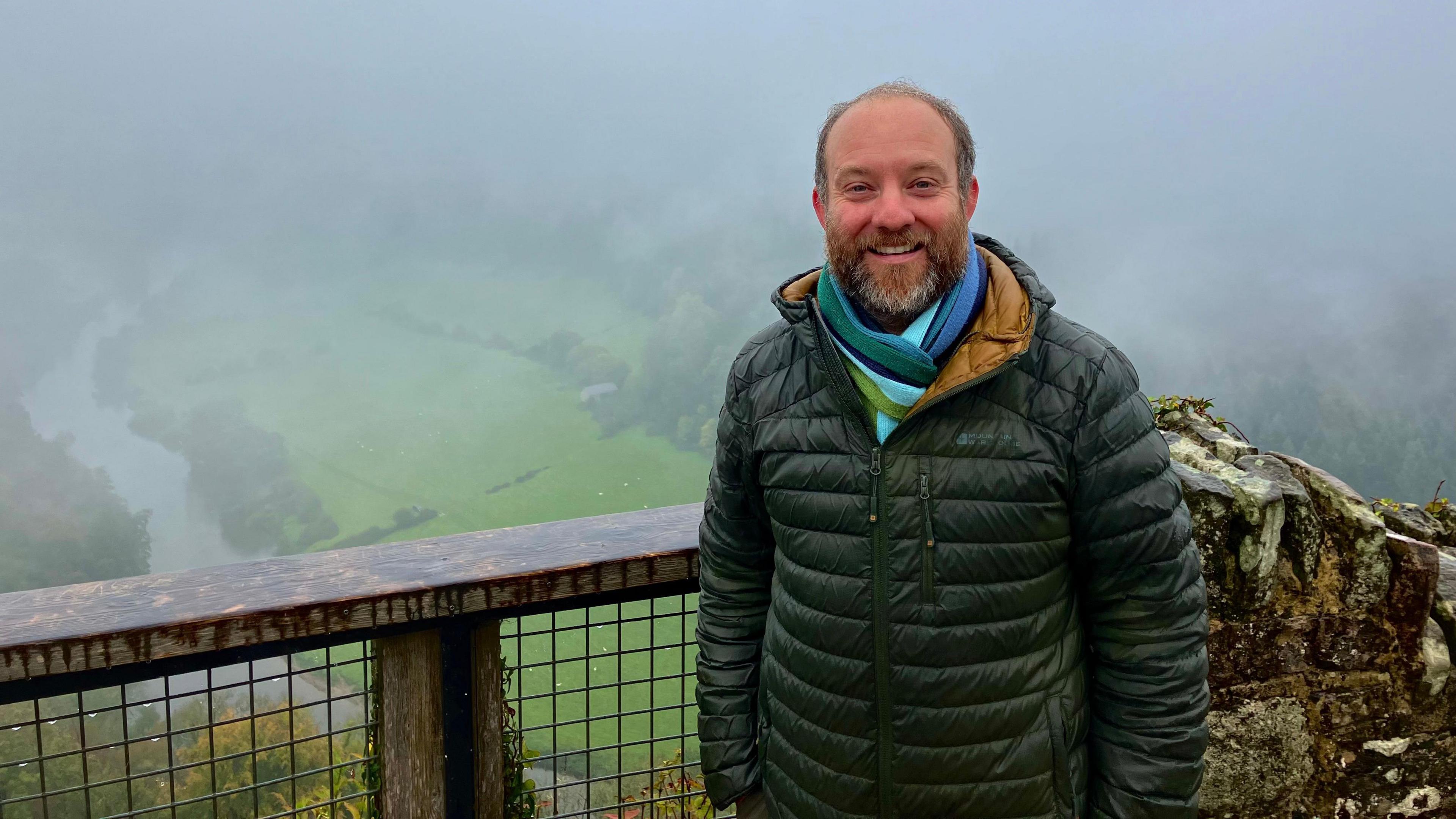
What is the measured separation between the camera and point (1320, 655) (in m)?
2.26

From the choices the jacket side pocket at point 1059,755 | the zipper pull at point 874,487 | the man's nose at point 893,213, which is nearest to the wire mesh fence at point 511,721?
the zipper pull at point 874,487

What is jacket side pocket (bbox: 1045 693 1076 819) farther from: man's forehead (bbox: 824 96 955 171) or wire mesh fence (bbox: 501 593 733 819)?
man's forehead (bbox: 824 96 955 171)

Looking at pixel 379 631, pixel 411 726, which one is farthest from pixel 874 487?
pixel 411 726

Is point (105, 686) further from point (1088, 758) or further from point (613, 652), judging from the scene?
point (1088, 758)

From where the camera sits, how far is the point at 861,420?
65.1 inches

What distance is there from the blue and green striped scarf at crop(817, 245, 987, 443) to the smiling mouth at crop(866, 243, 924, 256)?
88 mm

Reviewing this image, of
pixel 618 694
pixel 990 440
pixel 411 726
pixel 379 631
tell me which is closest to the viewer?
pixel 990 440

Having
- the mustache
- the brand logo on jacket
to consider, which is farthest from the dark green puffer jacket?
the mustache

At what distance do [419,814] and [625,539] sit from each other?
63 centimetres

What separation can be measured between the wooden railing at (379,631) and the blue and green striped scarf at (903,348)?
0.54 metres

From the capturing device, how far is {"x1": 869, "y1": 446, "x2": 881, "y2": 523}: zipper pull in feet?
5.36

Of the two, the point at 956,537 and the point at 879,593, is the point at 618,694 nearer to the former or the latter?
the point at 879,593

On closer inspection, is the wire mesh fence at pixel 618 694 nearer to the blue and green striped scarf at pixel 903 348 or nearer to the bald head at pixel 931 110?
the blue and green striped scarf at pixel 903 348

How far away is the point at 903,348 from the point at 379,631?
3.30 feet
